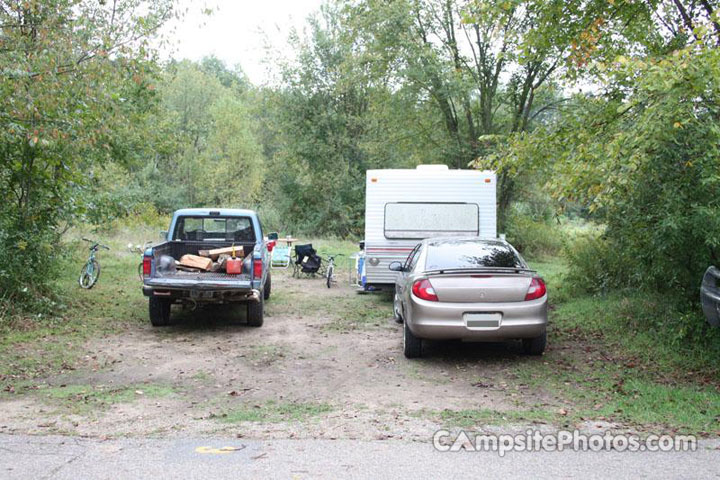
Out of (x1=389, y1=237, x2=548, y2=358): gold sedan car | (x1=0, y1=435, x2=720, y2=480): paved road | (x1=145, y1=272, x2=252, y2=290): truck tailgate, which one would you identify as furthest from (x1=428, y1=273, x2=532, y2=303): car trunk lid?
(x1=145, y1=272, x2=252, y2=290): truck tailgate

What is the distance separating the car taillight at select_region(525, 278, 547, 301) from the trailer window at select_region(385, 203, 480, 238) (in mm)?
5366

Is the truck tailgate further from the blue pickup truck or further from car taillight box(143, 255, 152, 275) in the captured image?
car taillight box(143, 255, 152, 275)

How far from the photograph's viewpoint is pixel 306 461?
4.70 metres

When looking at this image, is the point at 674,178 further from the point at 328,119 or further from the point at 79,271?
the point at 328,119

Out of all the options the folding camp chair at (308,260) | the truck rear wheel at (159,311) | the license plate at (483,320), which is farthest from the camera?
the folding camp chair at (308,260)

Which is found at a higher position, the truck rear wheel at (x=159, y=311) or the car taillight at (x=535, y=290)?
the car taillight at (x=535, y=290)

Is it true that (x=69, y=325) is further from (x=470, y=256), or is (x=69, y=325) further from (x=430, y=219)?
(x=430, y=219)

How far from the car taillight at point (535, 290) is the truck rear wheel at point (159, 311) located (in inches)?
232

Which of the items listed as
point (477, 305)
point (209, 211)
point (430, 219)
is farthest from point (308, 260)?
point (477, 305)

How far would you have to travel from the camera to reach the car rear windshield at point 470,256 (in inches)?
336

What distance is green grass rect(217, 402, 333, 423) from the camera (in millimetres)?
5852

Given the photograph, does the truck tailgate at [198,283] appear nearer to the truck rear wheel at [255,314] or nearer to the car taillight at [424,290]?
the truck rear wheel at [255,314]

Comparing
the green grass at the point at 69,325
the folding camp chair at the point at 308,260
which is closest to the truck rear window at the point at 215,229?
the green grass at the point at 69,325

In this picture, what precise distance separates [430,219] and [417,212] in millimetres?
312
